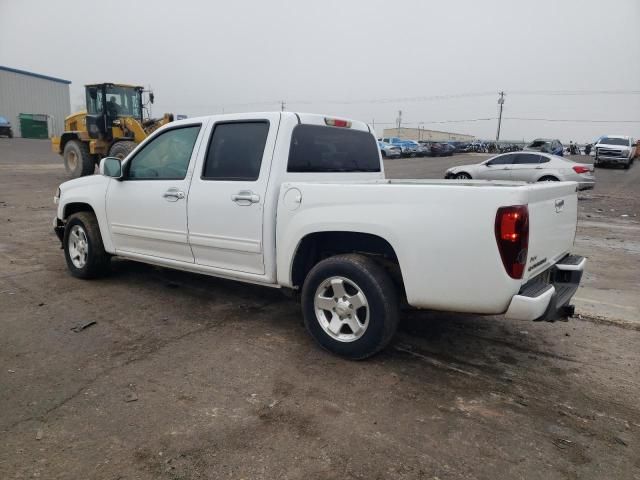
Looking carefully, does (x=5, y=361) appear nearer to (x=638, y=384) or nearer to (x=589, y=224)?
(x=638, y=384)

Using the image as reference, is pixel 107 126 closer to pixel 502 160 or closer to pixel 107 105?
pixel 107 105

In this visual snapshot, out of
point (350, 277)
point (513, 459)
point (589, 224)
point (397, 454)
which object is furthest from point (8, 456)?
point (589, 224)

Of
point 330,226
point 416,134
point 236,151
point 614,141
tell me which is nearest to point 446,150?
point 614,141

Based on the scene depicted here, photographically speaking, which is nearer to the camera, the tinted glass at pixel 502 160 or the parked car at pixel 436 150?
the tinted glass at pixel 502 160

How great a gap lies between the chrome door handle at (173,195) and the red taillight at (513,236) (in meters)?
2.81

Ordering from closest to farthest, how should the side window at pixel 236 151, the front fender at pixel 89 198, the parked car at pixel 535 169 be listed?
the side window at pixel 236 151 < the front fender at pixel 89 198 < the parked car at pixel 535 169

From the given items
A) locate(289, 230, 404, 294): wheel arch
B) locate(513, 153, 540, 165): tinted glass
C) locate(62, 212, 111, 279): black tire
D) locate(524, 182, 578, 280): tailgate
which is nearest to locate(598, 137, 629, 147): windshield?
locate(513, 153, 540, 165): tinted glass

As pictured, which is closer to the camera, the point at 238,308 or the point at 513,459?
the point at 513,459

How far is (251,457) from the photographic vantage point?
2.51 metres

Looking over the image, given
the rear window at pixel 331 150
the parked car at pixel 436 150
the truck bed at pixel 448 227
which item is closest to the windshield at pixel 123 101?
the rear window at pixel 331 150

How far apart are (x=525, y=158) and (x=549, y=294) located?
14.6 m

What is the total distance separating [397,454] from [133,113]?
55.1ft

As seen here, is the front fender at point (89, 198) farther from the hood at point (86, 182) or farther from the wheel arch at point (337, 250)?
the wheel arch at point (337, 250)

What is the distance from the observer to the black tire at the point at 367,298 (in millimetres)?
3385
